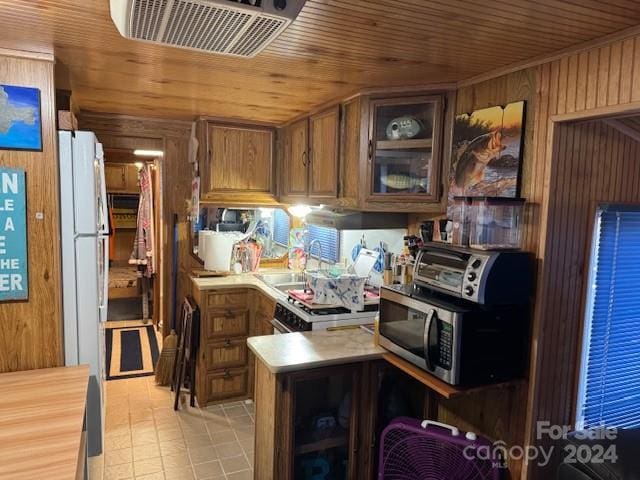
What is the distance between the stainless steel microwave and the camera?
5.78 feet

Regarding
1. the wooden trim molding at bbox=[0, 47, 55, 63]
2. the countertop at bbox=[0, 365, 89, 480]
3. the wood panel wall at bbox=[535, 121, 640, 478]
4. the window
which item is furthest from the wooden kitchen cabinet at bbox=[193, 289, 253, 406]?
the window

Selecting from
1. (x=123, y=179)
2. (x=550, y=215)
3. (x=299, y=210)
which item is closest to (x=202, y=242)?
(x=299, y=210)

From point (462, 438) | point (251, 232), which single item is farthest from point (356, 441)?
point (251, 232)

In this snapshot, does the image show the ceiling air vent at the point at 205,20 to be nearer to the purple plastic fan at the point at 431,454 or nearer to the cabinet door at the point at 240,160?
the purple plastic fan at the point at 431,454

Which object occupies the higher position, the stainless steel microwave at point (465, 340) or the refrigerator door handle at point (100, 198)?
the refrigerator door handle at point (100, 198)

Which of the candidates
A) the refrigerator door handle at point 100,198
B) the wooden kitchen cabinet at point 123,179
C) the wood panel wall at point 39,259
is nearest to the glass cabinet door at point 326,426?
the wood panel wall at point 39,259

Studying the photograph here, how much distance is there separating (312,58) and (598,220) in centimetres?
149

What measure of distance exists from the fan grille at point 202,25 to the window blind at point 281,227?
105 inches

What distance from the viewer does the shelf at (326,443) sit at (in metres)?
2.15

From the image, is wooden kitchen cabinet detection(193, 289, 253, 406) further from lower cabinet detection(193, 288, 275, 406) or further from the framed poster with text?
the framed poster with text

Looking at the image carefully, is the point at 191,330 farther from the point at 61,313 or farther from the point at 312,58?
the point at 312,58

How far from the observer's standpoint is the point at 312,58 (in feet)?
6.59

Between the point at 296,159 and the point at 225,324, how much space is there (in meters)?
1.40

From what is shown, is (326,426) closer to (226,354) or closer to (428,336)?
(428,336)
